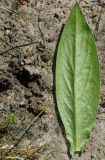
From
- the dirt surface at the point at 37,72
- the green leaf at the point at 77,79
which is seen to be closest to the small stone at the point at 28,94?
the dirt surface at the point at 37,72

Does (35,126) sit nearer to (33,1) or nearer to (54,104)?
(54,104)

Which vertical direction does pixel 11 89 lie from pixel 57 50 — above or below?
below

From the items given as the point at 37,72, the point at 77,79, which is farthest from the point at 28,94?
the point at 77,79

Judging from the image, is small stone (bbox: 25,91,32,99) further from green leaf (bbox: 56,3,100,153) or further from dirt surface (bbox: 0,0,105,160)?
green leaf (bbox: 56,3,100,153)

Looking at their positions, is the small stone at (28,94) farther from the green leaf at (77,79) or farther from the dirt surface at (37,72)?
the green leaf at (77,79)

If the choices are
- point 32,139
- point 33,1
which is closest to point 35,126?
point 32,139

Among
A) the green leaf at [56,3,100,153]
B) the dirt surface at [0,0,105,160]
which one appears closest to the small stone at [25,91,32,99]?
the dirt surface at [0,0,105,160]
